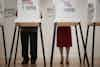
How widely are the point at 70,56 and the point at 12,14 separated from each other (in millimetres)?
1081

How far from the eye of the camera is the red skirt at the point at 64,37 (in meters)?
3.14

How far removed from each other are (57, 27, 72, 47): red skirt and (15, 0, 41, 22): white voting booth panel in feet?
1.62

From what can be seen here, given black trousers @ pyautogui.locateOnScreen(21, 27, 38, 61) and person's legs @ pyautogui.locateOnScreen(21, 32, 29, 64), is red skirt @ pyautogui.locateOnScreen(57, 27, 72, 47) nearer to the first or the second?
black trousers @ pyautogui.locateOnScreen(21, 27, 38, 61)

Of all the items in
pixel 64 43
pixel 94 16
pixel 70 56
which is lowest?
pixel 70 56

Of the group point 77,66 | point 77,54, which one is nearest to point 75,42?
point 77,54

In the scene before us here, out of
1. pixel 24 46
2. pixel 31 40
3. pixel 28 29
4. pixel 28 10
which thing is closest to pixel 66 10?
pixel 28 10

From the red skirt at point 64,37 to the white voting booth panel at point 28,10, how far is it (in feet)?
1.62

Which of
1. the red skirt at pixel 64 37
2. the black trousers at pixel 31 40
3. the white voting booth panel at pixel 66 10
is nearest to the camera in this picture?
the white voting booth panel at pixel 66 10

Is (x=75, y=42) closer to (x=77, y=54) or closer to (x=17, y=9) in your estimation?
(x=77, y=54)

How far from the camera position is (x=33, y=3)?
2748mm

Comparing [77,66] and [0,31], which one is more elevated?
[0,31]

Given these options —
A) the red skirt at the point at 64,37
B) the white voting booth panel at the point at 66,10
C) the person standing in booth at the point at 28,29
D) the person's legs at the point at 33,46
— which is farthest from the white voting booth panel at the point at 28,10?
the red skirt at the point at 64,37

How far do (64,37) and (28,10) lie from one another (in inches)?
26.8

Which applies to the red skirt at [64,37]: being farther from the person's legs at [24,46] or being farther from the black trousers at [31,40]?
A: the person's legs at [24,46]
